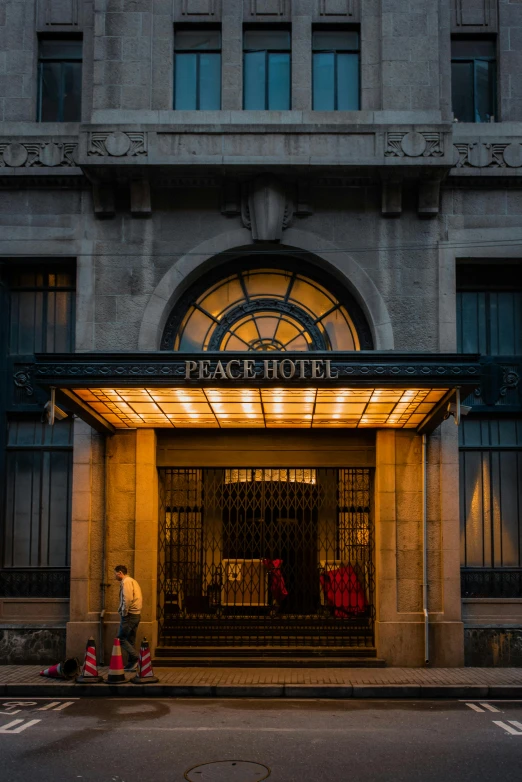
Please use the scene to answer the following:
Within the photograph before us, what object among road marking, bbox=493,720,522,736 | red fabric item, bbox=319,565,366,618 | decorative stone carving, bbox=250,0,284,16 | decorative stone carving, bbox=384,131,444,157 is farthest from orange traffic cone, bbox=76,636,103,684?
decorative stone carving, bbox=250,0,284,16

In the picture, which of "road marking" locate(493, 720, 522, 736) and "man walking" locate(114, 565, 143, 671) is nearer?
"road marking" locate(493, 720, 522, 736)

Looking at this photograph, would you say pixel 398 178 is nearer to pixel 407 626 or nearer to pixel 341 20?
pixel 341 20

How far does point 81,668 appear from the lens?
16734 millimetres

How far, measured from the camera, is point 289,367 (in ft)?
47.1

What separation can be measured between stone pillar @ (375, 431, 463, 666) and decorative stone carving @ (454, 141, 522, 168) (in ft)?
17.9

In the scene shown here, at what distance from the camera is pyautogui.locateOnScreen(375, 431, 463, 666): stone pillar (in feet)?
56.1

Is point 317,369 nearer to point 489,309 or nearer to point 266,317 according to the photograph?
point 266,317

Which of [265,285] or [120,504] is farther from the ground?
[265,285]

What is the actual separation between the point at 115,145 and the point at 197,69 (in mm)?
2842

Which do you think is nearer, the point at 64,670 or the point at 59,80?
the point at 64,670

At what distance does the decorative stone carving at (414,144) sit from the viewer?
17.5 meters

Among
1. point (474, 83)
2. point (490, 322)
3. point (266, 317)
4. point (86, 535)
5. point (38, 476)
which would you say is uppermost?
point (474, 83)

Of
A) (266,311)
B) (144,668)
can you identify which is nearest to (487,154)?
(266,311)

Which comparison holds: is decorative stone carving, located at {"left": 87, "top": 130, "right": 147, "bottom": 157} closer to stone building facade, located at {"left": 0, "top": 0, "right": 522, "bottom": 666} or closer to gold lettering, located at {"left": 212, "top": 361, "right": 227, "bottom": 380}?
stone building facade, located at {"left": 0, "top": 0, "right": 522, "bottom": 666}
